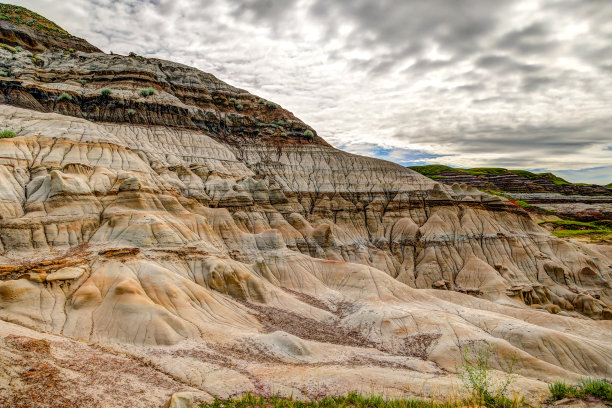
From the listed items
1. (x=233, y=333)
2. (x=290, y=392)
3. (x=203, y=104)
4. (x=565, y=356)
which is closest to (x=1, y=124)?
(x=203, y=104)

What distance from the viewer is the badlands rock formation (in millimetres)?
23562

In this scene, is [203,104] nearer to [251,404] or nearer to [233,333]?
[233,333]

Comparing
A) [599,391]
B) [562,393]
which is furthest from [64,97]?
[599,391]

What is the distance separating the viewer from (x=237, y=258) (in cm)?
4728

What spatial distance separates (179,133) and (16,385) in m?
60.8

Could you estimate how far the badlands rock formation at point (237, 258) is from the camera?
77.3 feet

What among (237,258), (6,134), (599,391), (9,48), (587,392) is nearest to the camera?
(599,391)

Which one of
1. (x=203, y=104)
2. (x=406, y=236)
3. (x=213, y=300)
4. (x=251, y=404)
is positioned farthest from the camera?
(x=203, y=104)

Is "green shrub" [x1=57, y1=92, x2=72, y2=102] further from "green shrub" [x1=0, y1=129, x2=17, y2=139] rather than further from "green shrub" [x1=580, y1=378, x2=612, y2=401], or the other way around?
"green shrub" [x1=580, y1=378, x2=612, y2=401]

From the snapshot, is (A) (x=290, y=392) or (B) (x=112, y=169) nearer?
(A) (x=290, y=392)

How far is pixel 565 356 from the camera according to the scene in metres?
30.7

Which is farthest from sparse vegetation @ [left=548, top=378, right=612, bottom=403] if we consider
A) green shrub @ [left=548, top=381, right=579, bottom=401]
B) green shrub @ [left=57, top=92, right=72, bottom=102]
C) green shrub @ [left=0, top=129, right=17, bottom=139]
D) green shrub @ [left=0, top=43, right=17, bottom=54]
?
green shrub @ [left=0, top=43, right=17, bottom=54]

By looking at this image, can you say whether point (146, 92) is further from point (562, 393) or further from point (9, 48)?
point (562, 393)

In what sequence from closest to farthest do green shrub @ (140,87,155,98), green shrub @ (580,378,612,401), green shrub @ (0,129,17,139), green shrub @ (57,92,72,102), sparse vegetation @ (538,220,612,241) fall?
green shrub @ (580,378,612,401)
green shrub @ (0,129,17,139)
green shrub @ (57,92,72,102)
green shrub @ (140,87,155,98)
sparse vegetation @ (538,220,612,241)
